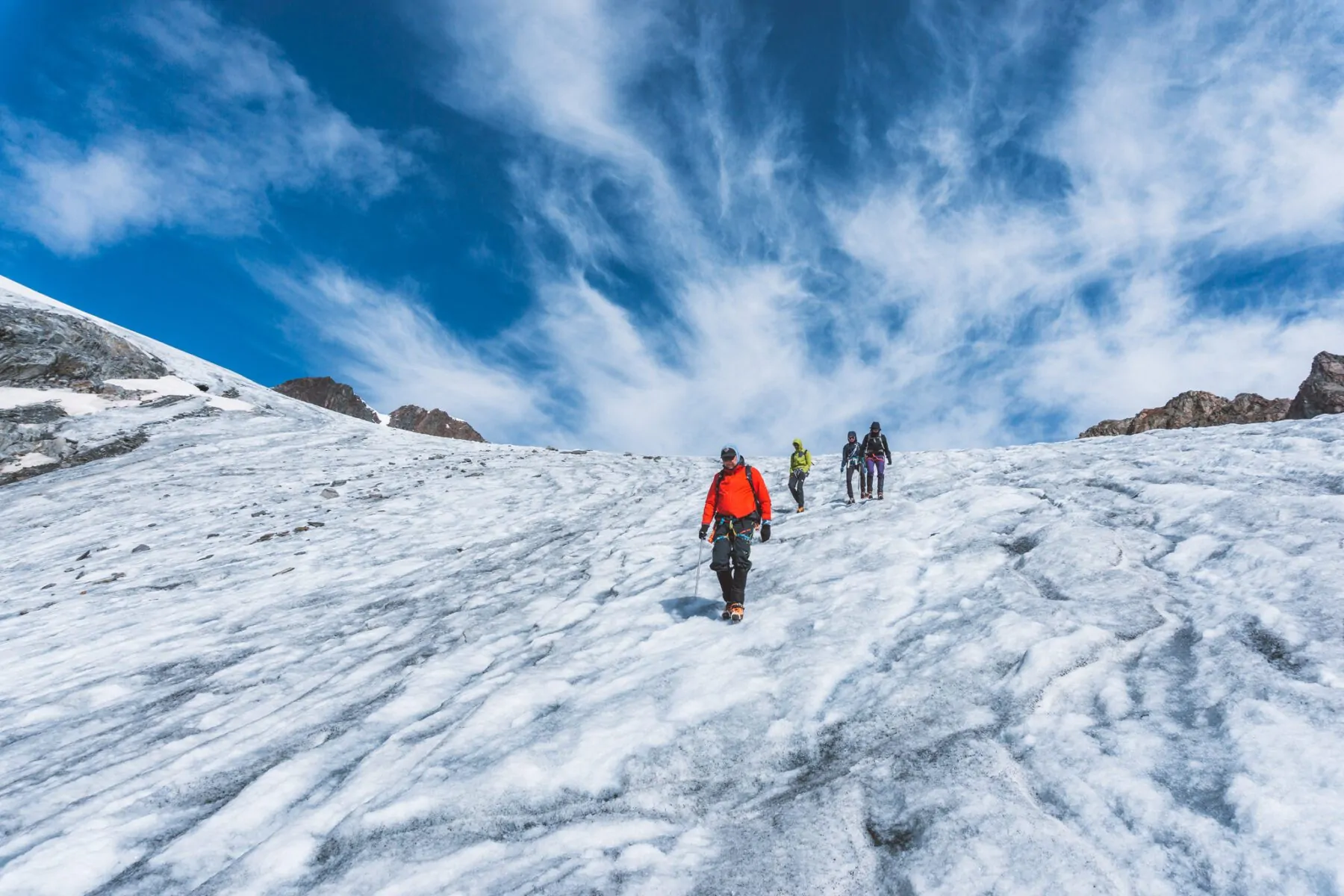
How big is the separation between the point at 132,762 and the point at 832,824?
729cm

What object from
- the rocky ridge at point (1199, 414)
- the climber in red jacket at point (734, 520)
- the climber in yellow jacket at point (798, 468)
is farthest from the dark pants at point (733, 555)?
the rocky ridge at point (1199, 414)

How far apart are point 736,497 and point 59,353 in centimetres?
4210

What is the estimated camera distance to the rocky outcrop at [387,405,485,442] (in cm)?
8956

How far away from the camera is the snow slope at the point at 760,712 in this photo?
156 inches

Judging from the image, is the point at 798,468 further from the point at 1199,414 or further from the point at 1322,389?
the point at 1199,414

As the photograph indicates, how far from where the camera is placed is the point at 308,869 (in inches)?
185

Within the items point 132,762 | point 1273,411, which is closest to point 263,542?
point 132,762

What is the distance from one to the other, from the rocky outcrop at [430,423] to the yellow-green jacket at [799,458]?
78440mm

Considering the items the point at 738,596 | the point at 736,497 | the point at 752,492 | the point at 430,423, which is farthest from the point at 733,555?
the point at 430,423

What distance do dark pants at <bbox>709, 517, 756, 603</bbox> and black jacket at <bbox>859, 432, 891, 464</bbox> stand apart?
8254mm

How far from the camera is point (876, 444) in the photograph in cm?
1596

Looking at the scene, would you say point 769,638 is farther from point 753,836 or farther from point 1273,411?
point 1273,411

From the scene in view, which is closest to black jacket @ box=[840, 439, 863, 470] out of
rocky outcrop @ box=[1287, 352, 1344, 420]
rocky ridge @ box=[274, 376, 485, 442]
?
rocky outcrop @ box=[1287, 352, 1344, 420]

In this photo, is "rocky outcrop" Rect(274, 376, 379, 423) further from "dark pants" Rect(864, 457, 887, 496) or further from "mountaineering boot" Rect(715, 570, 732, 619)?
"mountaineering boot" Rect(715, 570, 732, 619)
